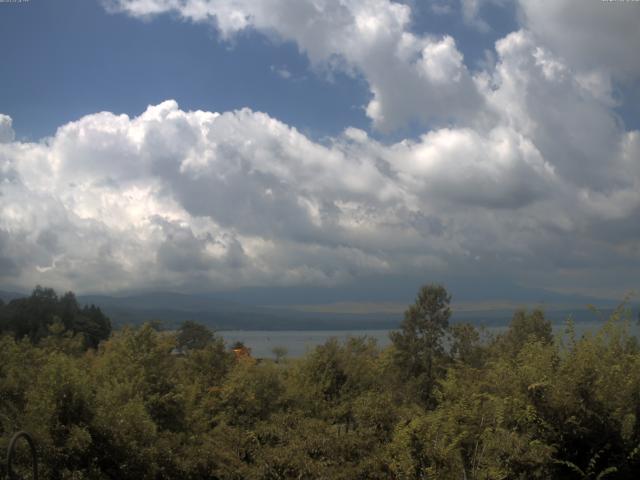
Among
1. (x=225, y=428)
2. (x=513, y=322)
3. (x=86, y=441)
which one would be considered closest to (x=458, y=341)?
(x=513, y=322)

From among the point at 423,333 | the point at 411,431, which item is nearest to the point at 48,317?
the point at 423,333

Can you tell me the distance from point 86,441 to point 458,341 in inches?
1306

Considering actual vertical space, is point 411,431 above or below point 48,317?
below

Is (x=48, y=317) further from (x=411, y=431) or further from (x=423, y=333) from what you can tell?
(x=411, y=431)

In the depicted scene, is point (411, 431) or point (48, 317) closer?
point (411, 431)

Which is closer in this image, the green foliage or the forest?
the forest

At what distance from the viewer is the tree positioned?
143 ft

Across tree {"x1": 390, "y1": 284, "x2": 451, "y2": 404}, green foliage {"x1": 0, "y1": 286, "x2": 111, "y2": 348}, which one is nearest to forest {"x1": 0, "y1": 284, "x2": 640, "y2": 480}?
tree {"x1": 390, "y1": 284, "x2": 451, "y2": 404}

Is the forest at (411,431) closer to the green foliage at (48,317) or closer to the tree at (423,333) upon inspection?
the tree at (423,333)

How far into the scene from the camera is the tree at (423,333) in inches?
1719

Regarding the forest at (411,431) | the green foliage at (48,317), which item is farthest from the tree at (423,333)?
the green foliage at (48,317)

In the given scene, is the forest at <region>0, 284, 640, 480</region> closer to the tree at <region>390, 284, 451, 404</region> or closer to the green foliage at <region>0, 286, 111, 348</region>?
the tree at <region>390, 284, 451, 404</region>

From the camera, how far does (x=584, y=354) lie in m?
12.7

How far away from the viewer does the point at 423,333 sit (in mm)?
44500
